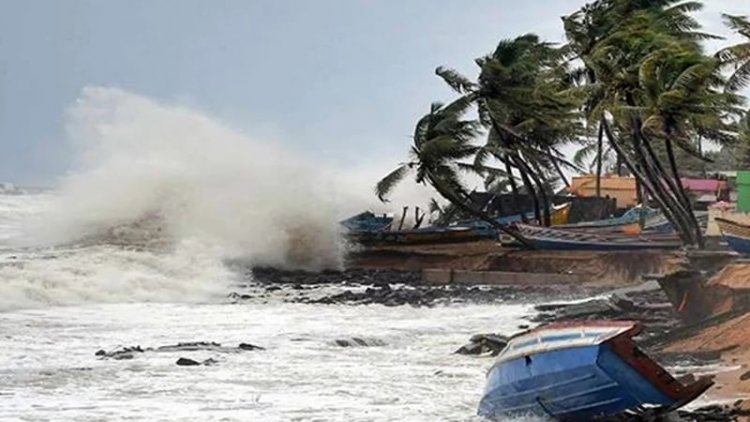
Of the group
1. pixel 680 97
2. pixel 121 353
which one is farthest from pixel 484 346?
pixel 680 97

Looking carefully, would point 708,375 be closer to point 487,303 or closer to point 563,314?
point 563,314

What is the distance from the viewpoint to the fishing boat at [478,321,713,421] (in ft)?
32.1

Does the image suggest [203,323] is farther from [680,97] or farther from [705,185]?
[705,185]

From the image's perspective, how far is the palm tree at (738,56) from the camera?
25016 millimetres

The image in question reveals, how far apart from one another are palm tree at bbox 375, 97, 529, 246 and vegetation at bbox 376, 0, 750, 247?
0.03 meters

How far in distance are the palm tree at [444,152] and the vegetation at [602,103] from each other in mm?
31

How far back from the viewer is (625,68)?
29031 mm

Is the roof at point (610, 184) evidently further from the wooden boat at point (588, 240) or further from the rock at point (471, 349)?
the rock at point (471, 349)

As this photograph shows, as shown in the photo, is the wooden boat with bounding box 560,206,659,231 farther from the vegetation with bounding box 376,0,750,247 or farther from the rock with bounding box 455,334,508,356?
the rock with bounding box 455,334,508,356

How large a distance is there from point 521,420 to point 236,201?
3063cm

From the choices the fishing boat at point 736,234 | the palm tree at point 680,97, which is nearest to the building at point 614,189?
the palm tree at point 680,97

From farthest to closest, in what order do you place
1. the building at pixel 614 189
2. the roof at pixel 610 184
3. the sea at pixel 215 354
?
the roof at pixel 610 184 → the building at pixel 614 189 → the sea at pixel 215 354

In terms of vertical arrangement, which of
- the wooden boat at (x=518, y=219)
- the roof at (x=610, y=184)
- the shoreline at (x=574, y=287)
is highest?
the roof at (x=610, y=184)

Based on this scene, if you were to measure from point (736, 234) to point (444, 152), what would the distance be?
12.5m
